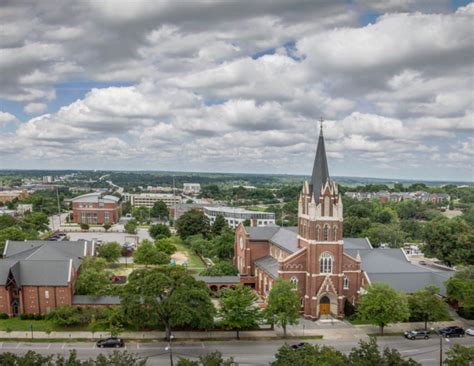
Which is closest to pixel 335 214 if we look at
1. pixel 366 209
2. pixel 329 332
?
Result: pixel 329 332

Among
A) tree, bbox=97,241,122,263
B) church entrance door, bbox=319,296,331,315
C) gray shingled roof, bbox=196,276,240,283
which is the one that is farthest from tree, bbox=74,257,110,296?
church entrance door, bbox=319,296,331,315

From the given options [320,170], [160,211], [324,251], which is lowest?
[160,211]

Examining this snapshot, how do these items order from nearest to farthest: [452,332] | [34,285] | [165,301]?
[165,301], [452,332], [34,285]

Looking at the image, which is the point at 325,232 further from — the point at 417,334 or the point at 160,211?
the point at 160,211

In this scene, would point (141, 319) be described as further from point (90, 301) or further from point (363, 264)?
point (363, 264)

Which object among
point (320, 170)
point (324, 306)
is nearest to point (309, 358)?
point (324, 306)

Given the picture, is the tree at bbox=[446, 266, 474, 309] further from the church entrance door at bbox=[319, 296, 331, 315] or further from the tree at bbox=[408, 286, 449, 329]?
the church entrance door at bbox=[319, 296, 331, 315]

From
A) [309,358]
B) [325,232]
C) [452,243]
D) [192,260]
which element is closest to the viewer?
[309,358]
